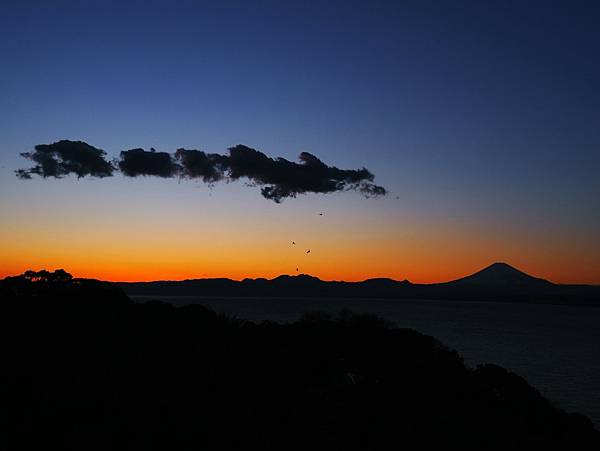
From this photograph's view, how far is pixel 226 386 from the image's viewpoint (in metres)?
19.8

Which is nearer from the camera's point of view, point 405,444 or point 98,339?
point 405,444

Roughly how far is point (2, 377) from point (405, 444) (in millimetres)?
15154

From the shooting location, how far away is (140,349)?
21547 millimetres

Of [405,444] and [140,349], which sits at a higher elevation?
[140,349]

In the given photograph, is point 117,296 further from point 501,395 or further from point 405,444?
point 501,395

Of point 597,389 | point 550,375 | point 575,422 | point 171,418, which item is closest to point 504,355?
point 550,375

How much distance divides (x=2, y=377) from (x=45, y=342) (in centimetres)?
311

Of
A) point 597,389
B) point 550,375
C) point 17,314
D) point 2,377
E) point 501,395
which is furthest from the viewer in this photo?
point 550,375

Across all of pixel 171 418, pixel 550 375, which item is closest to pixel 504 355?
pixel 550 375

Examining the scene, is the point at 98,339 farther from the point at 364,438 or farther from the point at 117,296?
the point at 364,438

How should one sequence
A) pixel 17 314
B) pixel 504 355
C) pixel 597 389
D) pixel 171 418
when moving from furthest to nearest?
pixel 504 355 < pixel 597 389 < pixel 17 314 < pixel 171 418

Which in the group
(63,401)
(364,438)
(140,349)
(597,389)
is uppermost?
(140,349)

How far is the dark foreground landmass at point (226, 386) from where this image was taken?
16781mm

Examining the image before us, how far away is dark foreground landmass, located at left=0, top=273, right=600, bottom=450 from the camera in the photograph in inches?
661
